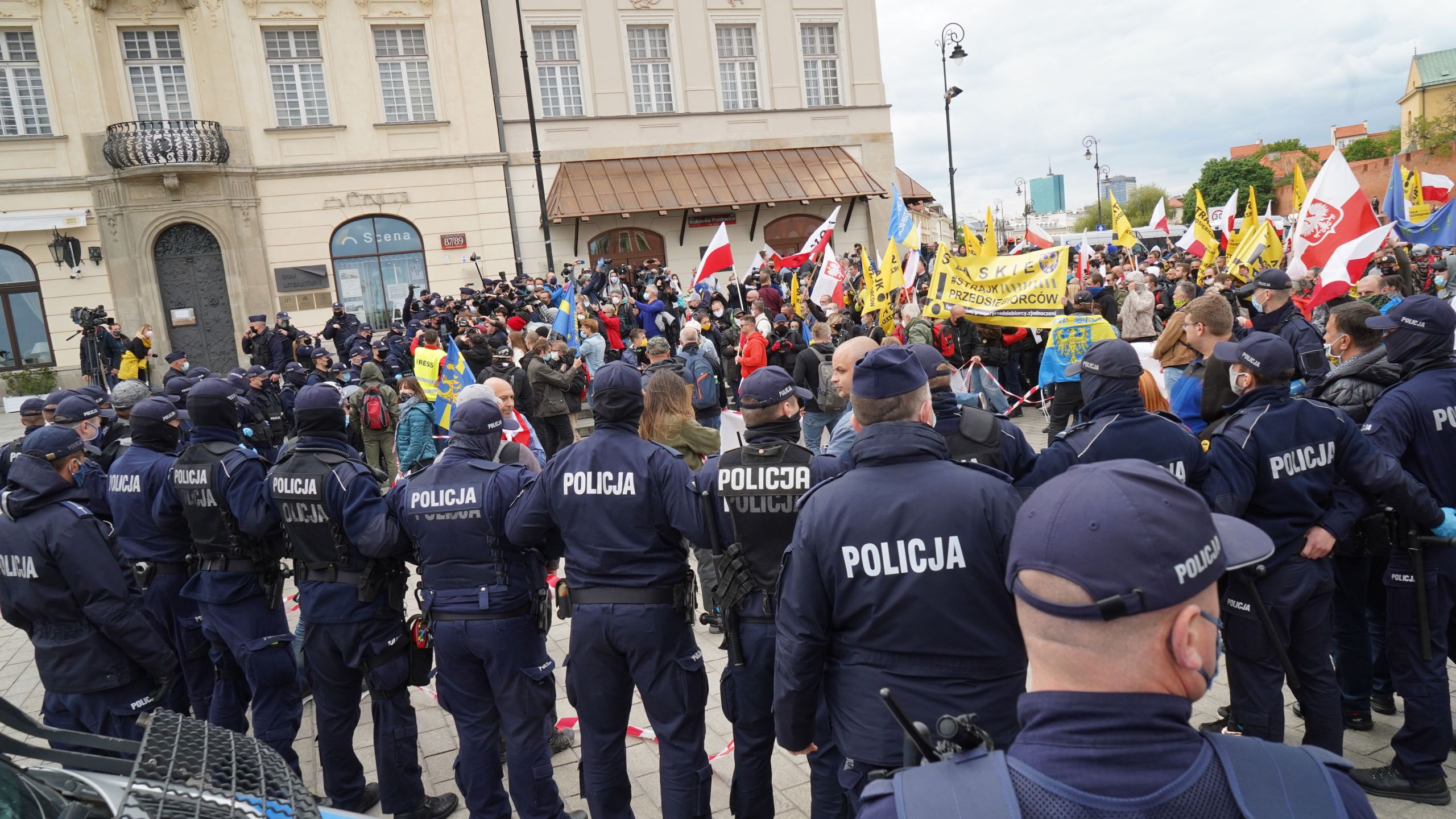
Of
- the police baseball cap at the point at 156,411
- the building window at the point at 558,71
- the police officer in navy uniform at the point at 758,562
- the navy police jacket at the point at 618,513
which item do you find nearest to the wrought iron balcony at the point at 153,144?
the building window at the point at 558,71

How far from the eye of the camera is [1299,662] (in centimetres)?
391

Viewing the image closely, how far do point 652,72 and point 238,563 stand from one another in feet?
78.1

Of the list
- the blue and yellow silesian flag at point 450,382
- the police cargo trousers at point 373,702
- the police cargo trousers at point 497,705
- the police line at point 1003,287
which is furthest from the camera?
the police line at point 1003,287

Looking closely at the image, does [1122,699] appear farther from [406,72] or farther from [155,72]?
[155,72]

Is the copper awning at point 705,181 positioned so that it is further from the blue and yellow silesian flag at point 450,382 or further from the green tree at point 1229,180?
the green tree at point 1229,180

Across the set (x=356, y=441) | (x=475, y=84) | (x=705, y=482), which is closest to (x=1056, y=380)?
(x=705, y=482)

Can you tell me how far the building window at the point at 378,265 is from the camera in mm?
23859

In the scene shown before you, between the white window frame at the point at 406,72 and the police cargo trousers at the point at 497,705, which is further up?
the white window frame at the point at 406,72

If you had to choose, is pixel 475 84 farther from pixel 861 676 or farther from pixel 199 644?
pixel 861 676

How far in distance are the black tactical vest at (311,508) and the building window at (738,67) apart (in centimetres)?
2388

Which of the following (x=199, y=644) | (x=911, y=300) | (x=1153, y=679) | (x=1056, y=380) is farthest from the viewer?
(x=911, y=300)

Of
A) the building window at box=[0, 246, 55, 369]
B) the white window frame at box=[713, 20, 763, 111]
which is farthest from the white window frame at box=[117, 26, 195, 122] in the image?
the white window frame at box=[713, 20, 763, 111]

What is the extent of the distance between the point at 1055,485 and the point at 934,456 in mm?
1286

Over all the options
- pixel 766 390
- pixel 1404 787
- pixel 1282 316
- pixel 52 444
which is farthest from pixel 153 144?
pixel 1404 787
